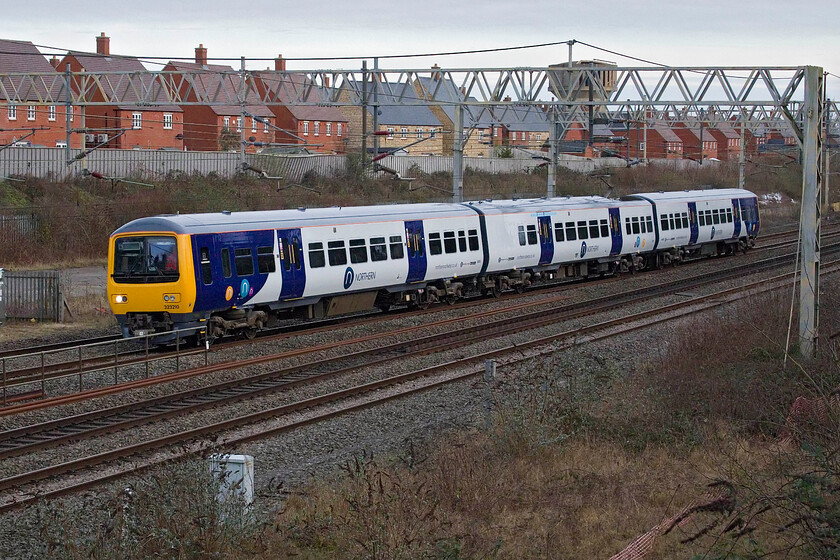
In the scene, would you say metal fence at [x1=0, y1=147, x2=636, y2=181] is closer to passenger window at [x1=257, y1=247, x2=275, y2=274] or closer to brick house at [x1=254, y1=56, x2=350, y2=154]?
brick house at [x1=254, y1=56, x2=350, y2=154]

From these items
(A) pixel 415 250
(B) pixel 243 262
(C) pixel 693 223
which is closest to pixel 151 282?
(B) pixel 243 262

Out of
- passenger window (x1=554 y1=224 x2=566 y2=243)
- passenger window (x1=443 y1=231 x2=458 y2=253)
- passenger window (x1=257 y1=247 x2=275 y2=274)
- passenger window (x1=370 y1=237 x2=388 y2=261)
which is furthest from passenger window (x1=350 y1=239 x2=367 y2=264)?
passenger window (x1=554 y1=224 x2=566 y2=243)

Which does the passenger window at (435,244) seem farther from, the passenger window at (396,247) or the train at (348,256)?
the passenger window at (396,247)

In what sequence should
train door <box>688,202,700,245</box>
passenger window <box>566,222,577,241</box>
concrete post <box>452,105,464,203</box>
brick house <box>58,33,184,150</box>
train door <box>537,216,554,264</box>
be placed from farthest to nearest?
brick house <box>58,33,184,150</box> → train door <box>688,202,700,245</box> → passenger window <box>566,222,577,241</box> → concrete post <box>452,105,464,203</box> → train door <box>537,216,554,264</box>

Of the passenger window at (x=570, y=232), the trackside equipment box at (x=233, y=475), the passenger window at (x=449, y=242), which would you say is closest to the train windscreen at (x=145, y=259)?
the passenger window at (x=449, y=242)

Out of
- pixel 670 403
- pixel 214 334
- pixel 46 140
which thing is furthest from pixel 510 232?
pixel 46 140

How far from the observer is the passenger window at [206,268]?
1906 cm

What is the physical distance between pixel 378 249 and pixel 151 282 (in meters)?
5.86

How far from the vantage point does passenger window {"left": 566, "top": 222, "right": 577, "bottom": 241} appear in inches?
1184

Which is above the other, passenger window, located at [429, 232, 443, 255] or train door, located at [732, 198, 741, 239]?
train door, located at [732, 198, 741, 239]

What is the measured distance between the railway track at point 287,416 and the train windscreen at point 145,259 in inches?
135

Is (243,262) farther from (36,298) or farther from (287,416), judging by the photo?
(36,298)

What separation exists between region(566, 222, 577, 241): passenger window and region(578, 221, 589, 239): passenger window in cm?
27

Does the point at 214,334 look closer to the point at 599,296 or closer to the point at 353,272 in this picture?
the point at 353,272
